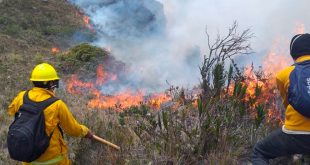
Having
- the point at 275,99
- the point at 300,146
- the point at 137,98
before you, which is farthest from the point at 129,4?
the point at 300,146

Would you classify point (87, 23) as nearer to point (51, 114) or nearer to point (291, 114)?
point (51, 114)

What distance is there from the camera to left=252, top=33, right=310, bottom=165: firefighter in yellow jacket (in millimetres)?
3983

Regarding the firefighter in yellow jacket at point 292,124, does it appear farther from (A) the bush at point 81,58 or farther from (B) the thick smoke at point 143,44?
(A) the bush at point 81,58

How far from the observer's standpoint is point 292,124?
13.3ft

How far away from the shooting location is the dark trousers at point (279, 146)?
160 inches

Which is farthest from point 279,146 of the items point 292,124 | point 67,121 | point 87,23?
point 87,23

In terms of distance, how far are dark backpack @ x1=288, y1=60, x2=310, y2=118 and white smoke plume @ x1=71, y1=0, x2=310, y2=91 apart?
14.5ft

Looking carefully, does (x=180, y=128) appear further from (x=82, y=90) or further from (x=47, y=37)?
(x=47, y=37)

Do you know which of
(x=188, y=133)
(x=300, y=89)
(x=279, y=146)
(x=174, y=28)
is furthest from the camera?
(x=174, y=28)

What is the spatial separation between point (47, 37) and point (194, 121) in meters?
15.7

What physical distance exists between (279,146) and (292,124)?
0.25 meters

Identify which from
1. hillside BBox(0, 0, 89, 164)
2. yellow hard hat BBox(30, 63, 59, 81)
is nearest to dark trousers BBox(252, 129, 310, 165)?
yellow hard hat BBox(30, 63, 59, 81)

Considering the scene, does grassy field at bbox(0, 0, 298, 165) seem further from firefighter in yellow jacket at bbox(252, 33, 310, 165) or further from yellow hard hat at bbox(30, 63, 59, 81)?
yellow hard hat at bbox(30, 63, 59, 81)

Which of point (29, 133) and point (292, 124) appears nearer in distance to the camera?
point (292, 124)
